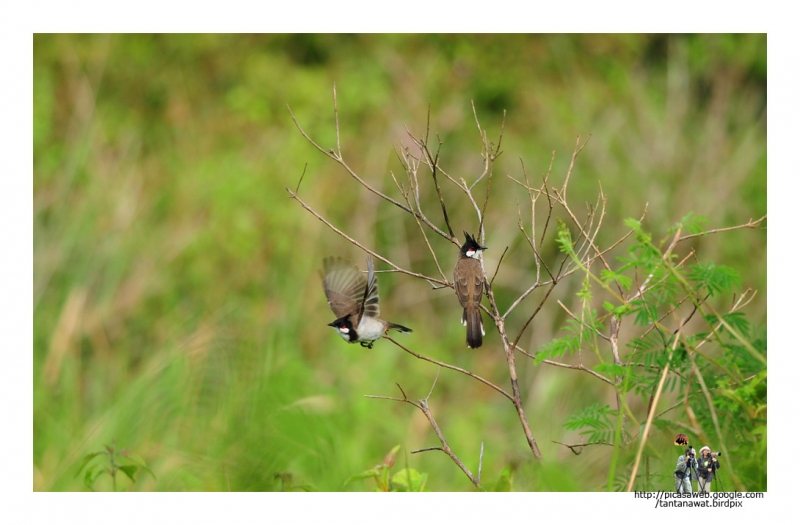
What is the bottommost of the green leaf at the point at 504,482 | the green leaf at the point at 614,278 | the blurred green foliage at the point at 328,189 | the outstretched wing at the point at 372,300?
the green leaf at the point at 504,482

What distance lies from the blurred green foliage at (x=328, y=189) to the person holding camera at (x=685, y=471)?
5.23ft

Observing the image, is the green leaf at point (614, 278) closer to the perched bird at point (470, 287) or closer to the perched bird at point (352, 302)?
the perched bird at point (470, 287)

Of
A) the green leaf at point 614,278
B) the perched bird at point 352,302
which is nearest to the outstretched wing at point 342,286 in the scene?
the perched bird at point 352,302

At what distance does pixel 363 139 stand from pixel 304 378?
11.1 feet

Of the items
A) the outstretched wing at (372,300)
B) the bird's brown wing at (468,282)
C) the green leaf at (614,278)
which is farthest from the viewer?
the bird's brown wing at (468,282)

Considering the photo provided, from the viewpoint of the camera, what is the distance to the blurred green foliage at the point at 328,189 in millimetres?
4980

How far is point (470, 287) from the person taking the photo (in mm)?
2496

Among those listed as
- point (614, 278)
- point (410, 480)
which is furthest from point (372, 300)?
point (614, 278)

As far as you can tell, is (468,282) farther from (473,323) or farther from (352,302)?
(352,302)

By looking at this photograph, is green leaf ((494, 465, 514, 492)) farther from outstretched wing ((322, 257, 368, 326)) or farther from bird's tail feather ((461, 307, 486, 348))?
outstretched wing ((322, 257, 368, 326))

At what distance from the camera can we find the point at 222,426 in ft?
8.89

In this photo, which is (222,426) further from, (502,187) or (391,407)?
(502,187)

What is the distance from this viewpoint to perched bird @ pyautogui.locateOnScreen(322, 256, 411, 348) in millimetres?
2352

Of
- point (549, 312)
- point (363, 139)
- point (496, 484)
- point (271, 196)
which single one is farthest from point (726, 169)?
point (496, 484)
